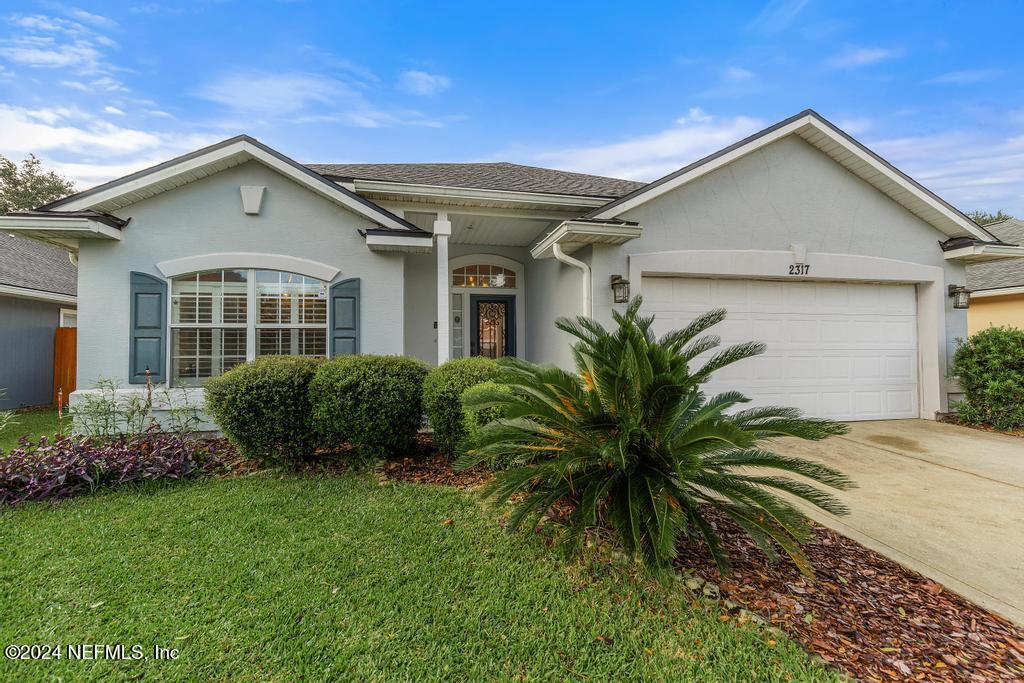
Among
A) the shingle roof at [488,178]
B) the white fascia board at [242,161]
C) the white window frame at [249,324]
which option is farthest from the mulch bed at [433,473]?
the shingle roof at [488,178]

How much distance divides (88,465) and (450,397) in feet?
12.0

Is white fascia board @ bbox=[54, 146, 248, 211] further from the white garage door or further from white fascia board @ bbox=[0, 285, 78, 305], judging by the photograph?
the white garage door

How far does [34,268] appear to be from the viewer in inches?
Result: 424

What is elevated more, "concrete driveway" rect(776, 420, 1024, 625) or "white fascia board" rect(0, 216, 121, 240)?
"white fascia board" rect(0, 216, 121, 240)

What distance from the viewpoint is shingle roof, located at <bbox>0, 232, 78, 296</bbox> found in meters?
9.55

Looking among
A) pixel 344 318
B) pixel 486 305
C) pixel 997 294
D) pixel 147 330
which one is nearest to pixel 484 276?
pixel 486 305

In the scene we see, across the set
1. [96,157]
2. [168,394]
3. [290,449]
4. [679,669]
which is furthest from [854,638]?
[96,157]

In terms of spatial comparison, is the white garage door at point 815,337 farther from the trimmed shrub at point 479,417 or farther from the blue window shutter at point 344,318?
the blue window shutter at point 344,318

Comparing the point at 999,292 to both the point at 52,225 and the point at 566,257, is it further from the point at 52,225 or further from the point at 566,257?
the point at 52,225

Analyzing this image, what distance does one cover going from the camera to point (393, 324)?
6.49 metres

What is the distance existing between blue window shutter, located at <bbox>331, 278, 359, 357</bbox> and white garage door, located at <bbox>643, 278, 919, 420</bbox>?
4.54m

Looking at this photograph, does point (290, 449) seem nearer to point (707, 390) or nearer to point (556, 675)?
point (556, 675)

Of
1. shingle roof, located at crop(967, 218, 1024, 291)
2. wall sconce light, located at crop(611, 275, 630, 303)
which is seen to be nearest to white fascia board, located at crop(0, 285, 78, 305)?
wall sconce light, located at crop(611, 275, 630, 303)

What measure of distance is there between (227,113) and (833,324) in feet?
46.5
